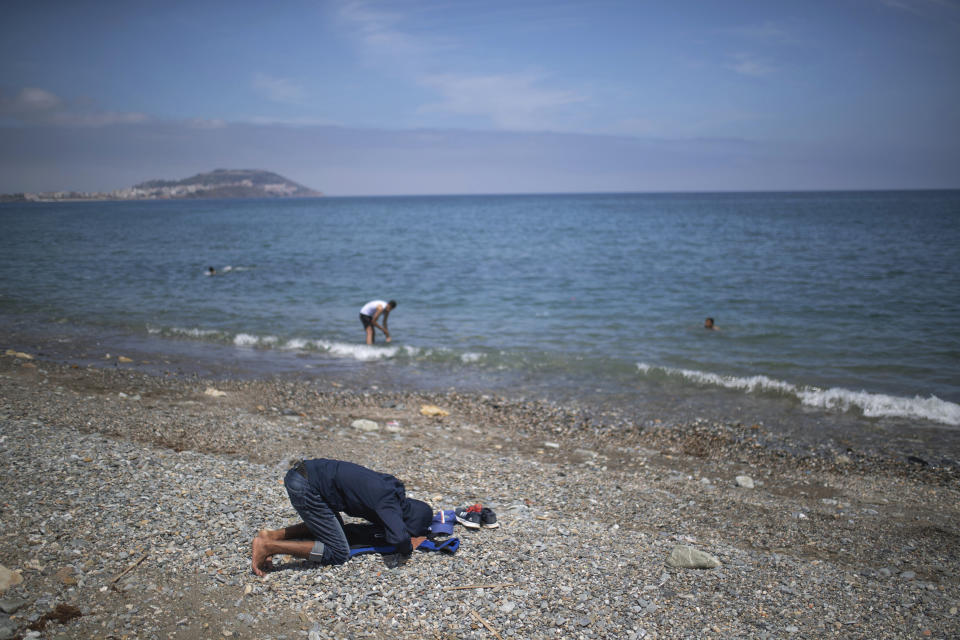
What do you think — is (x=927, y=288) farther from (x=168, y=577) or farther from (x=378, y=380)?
(x=168, y=577)

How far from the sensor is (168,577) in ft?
19.7

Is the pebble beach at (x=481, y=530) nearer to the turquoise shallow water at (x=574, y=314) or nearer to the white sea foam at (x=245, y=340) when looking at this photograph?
the turquoise shallow water at (x=574, y=314)

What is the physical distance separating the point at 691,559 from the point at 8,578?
292 inches

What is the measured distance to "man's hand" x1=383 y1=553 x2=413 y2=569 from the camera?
641 cm

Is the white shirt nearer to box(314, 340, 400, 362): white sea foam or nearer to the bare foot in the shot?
box(314, 340, 400, 362): white sea foam

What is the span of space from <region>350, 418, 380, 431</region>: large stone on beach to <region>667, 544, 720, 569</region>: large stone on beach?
6859 mm

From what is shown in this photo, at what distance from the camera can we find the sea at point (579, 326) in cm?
1467

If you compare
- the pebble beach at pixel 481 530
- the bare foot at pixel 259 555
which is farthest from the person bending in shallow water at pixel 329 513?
the pebble beach at pixel 481 530

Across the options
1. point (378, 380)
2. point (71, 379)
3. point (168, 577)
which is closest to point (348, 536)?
point (168, 577)

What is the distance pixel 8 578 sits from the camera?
5.60 m

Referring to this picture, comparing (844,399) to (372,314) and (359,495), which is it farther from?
(372,314)

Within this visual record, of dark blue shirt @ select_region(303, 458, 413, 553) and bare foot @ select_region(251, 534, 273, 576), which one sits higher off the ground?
dark blue shirt @ select_region(303, 458, 413, 553)

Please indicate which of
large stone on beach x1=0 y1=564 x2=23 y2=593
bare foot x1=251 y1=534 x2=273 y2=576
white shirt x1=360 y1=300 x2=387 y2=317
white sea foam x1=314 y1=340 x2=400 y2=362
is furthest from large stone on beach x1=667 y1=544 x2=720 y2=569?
white shirt x1=360 y1=300 x2=387 y2=317

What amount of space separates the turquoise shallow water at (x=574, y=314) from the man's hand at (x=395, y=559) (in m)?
8.97
